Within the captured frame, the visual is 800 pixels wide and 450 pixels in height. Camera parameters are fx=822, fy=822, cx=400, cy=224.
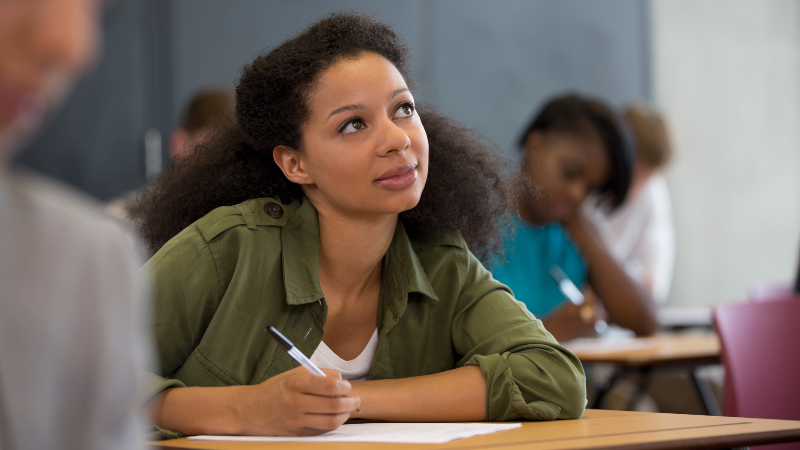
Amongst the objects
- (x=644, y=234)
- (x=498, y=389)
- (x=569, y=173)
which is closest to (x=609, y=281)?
(x=569, y=173)

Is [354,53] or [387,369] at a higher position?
[354,53]

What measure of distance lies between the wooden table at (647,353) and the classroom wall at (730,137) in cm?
300

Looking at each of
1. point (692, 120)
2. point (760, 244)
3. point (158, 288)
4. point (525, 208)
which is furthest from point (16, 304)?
point (760, 244)

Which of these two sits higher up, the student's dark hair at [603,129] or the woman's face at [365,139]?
the woman's face at [365,139]

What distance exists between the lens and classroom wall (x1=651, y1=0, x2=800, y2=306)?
580 centimetres

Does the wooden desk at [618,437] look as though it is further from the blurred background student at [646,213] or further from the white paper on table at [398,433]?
the blurred background student at [646,213]

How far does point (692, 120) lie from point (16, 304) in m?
5.95

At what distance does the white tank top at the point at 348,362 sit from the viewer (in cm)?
146

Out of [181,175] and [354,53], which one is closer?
[354,53]

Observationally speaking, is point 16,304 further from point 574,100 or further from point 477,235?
point 574,100

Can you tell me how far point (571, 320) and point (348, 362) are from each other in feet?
4.13

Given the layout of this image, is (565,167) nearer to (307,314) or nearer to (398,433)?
(307,314)

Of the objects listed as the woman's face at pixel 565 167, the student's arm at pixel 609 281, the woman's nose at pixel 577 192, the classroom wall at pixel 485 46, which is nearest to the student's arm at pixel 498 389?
the woman's face at pixel 565 167

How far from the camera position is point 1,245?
462 millimetres
